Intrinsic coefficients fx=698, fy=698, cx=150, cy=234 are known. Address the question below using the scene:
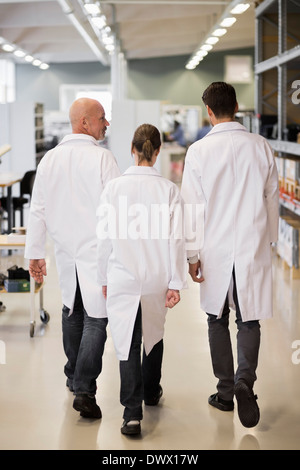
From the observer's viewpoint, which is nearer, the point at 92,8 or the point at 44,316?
the point at 44,316

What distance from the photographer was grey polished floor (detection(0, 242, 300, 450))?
3.37 meters

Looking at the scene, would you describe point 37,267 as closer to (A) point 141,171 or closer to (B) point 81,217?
(B) point 81,217

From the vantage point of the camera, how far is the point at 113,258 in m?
3.31

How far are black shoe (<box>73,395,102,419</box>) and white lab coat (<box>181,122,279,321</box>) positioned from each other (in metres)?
0.82

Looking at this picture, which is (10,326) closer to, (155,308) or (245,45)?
(155,308)

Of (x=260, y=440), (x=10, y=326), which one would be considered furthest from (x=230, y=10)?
(x=260, y=440)

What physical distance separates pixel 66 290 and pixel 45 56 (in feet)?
71.0

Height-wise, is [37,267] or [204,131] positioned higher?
[204,131]

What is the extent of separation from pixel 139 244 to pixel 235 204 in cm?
53

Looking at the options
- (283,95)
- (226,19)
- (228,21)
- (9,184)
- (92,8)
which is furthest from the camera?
(228,21)

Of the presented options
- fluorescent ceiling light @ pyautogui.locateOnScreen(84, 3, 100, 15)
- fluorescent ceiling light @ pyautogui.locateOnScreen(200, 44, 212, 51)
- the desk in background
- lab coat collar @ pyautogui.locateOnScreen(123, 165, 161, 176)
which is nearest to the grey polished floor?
lab coat collar @ pyautogui.locateOnScreen(123, 165, 161, 176)

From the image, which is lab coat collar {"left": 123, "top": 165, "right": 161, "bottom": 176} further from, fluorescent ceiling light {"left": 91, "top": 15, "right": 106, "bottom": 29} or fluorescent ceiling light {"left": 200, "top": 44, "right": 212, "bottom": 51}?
fluorescent ceiling light {"left": 200, "top": 44, "right": 212, "bottom": 51}

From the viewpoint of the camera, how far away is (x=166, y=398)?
396 centimetres

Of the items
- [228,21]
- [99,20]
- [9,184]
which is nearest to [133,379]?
[9,184]
